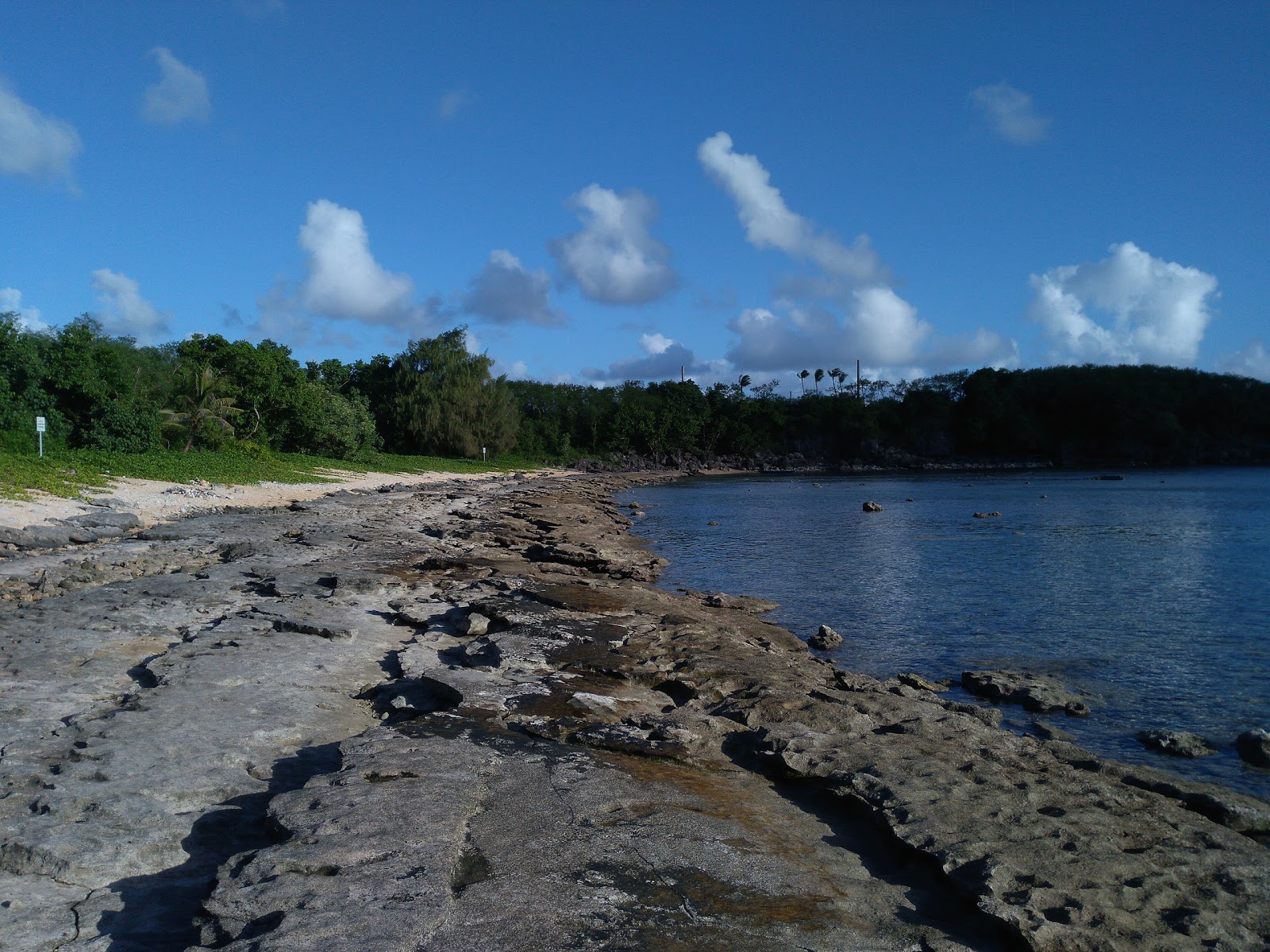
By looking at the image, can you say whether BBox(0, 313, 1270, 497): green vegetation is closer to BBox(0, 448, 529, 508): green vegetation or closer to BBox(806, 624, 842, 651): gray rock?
BBox(0, 448, 529, 508): green vegetation

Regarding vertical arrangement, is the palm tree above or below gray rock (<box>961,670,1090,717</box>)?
above

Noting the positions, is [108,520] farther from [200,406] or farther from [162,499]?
[200,406]

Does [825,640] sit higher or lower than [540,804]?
lower

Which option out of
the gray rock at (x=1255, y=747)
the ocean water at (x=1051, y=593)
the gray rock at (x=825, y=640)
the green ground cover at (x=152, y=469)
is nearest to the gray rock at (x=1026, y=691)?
Result: the ocean water at (x=1051, y=593)

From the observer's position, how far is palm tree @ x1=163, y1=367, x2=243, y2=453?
40.6m

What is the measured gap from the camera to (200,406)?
41.1 meters

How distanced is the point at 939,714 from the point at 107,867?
21.8ft

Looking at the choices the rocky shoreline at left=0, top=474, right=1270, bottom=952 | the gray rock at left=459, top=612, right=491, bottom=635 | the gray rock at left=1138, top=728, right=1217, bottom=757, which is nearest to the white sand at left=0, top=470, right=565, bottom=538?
the rocky shoreline at left=0, top=474, right=1270, bottom=952

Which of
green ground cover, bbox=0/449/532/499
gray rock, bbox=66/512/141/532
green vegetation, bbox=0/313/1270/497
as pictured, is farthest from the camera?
green vegetation, bbox=0/313/1270/497

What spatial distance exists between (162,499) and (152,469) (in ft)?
19.0

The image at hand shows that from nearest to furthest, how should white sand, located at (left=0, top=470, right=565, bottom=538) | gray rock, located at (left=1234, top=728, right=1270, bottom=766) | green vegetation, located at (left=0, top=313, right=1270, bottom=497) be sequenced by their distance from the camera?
gray rock, located at (left=1234, top=728, right=1270, bottom=766) → white sand, located at (left=0, top=470, right=565, bottom=538) → green vegetation, located at (left=0, top=313, right=1270, bottom=497)

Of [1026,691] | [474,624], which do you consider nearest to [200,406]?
[474,624]

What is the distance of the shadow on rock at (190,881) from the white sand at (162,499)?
14.5 meters

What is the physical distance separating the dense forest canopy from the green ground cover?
564 cm
